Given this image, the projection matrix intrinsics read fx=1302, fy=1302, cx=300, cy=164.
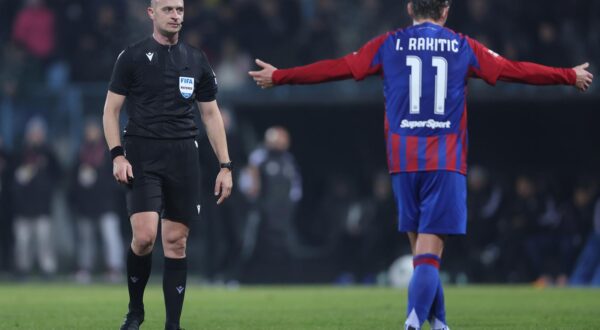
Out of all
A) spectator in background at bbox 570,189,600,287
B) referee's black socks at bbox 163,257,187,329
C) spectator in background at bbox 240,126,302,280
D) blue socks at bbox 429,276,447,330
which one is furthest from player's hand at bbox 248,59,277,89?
spectator in background at bbox 570,189,600,287

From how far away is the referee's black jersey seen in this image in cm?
862

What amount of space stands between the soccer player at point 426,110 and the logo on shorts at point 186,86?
870 mm

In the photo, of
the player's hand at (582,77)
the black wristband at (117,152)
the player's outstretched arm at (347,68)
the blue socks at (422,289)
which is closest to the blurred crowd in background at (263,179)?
the black wristband at (117,152)

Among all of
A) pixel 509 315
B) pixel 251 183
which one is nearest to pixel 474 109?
pixel 251 183

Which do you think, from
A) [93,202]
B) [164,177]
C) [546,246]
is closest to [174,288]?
[164,177]

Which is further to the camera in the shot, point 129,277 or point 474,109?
point 474,109

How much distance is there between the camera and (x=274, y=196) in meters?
18.6

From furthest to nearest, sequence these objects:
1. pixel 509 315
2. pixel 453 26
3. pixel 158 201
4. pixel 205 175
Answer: pixel 453 26 < pixel 205 175 < pixel 509 315 < pixel 158 201

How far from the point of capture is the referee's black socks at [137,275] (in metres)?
8.79

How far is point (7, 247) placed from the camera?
67.3ft

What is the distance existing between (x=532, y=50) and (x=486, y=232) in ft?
9.11

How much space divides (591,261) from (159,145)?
10729mm

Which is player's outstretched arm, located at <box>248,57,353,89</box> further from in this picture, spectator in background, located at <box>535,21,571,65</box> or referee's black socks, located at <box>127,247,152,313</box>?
spectator in background, located at <box>535,21,571,65</box>

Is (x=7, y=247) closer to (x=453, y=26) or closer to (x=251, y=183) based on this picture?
(x=251, y=183)
